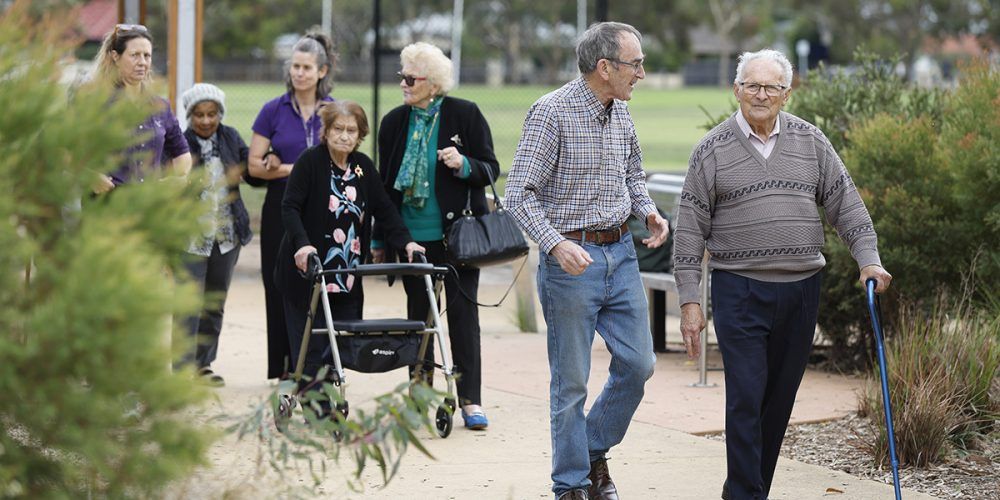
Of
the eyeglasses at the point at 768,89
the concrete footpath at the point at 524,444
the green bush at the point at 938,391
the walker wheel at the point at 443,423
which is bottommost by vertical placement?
the concrete footpath at the point at 524,444

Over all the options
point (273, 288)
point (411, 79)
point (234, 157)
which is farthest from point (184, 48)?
point (411, 79)

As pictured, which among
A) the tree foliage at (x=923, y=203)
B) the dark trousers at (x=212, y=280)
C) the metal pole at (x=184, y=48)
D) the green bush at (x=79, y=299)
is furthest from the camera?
the metal pole at (x=184, y=48)

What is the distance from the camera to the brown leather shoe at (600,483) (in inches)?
231

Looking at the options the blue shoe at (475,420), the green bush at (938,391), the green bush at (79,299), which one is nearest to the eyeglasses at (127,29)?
the blue shoe at (475,420)

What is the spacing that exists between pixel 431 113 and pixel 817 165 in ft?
7.54

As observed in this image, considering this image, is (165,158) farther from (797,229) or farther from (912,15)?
(912,15)

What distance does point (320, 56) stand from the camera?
8227 millimetres

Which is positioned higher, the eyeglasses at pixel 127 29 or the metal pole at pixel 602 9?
the metal pole at pixel 602 9

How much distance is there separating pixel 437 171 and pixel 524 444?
1.38m

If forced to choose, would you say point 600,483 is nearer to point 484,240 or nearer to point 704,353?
point 484,240

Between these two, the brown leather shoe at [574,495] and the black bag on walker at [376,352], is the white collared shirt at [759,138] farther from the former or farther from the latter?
the black bag on walker at [376,352]

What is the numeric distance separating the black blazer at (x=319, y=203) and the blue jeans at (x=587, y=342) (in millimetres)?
1570

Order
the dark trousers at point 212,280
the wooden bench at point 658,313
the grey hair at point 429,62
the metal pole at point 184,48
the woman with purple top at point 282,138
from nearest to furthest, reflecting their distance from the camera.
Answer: the grey hair at point 429,62, the woman with purple top at point 282,138, the dark trousers at point 212,280, the wooden bench at point 658,313, the metal pole at point 184,48

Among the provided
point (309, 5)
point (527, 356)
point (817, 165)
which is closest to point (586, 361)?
point (817, 165)
